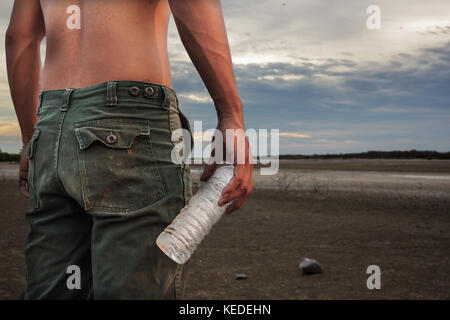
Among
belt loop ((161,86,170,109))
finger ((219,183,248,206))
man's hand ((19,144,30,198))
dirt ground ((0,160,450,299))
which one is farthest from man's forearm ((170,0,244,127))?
dirt ground ((0,160,450,299))

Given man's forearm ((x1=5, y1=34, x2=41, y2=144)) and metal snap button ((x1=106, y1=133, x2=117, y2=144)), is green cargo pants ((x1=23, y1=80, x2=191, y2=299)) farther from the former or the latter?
man's forearm ((x1=5, y1=34, x2=41, y2=144))

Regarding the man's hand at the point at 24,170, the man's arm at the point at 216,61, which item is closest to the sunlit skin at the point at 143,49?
the man's arm at the point at 216,61

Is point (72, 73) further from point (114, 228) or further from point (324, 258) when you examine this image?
point (324, 258)

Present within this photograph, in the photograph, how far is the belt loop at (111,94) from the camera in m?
1.60

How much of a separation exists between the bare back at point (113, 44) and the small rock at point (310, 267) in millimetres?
3452

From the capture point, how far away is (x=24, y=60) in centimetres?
219

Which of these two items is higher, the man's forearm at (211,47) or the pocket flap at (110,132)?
the man's forearm at (211,47)

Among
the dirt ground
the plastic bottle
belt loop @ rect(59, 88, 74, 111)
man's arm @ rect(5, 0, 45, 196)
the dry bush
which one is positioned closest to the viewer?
the plastic bottle

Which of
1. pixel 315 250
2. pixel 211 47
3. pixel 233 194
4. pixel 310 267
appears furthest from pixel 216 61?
pixel 315 250

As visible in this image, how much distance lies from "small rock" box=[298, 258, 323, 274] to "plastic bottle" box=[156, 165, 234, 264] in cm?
327

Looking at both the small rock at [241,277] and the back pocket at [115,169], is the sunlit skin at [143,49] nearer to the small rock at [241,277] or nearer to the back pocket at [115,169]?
the back pocket at [115,169]

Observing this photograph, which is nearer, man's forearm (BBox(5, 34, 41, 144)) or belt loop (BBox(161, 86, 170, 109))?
belt loop (BBox(161, 86, 170, 109))

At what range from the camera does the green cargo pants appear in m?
1.57

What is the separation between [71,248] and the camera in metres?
1.81
